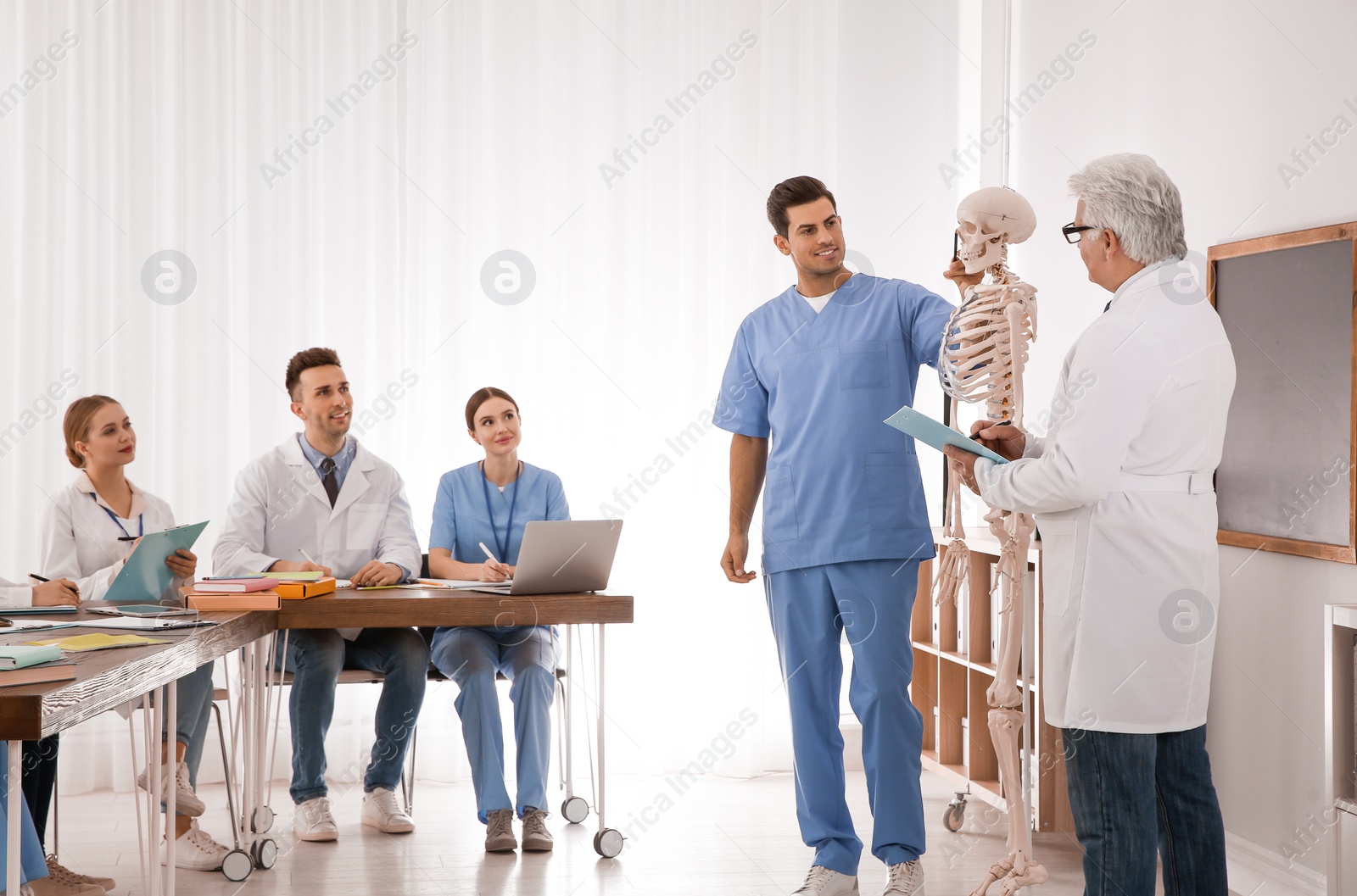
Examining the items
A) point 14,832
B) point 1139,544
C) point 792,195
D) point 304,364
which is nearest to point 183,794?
point 304,364

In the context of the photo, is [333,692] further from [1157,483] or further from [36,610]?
[1157,483]

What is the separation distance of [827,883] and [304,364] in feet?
6.92

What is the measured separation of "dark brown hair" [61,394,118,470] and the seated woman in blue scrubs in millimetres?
977

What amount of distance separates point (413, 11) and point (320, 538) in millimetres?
1984

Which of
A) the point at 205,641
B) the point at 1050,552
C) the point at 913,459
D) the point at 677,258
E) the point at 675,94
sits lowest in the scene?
the point at 205,641

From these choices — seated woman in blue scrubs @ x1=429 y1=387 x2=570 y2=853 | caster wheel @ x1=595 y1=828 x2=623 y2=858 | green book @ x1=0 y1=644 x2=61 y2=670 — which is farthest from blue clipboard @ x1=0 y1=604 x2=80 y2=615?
caster wheel @ x1=595 y1=828 x2=623 y2=858

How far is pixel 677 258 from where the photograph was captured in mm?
4223

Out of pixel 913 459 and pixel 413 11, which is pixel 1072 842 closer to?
pixel 913 459

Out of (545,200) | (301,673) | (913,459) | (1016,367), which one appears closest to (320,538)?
(301,673)

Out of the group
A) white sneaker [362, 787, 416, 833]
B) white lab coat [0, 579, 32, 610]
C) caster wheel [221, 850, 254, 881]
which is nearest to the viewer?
white lab coat [0, 579, 32, 610]

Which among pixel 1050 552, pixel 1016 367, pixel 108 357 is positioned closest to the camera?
pixel 1050 552

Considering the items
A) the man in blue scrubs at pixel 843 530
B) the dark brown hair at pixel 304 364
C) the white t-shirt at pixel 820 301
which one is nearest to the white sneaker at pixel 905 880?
the man in blue scrubs at pixel 843 530

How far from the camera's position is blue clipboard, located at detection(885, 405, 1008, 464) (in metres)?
2.00

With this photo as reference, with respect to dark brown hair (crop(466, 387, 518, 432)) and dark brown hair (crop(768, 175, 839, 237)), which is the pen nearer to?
dark brown hair (crop(466, 387, 518, 432))
